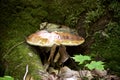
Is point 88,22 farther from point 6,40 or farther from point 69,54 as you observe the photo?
point 6,40

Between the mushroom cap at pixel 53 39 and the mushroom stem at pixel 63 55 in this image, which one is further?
the mushroom stem at pixel 63 55

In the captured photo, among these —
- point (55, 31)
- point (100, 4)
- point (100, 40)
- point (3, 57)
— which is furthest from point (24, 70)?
point (100, 4)

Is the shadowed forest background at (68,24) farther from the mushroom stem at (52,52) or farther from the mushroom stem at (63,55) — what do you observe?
the mushroom stem at (52,52)

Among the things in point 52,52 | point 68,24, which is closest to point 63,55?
point 52,52

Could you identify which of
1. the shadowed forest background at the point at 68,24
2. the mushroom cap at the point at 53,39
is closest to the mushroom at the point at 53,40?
the mushroom cap at the point at 53,39

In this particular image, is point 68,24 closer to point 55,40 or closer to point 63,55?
point 63,55

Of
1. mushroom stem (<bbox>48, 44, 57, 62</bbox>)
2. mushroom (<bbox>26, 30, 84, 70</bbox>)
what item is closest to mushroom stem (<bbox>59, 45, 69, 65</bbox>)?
mushroom (<bbox>26, 30, 84, 70</bbox>)

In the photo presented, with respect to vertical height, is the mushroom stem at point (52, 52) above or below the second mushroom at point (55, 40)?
below
